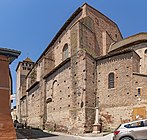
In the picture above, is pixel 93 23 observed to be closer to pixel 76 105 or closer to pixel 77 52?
pixel 77 52

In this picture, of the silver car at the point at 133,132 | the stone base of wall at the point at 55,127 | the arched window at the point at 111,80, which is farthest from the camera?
the stone base of wall at the point at 55,127

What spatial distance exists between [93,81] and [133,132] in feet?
40.5

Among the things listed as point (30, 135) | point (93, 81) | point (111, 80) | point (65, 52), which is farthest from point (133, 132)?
point (65, 52)

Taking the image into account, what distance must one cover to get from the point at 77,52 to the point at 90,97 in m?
4.96

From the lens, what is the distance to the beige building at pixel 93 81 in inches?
772

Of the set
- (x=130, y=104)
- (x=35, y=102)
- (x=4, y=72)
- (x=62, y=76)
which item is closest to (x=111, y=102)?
(x=130, y=104)

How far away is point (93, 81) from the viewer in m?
21.9

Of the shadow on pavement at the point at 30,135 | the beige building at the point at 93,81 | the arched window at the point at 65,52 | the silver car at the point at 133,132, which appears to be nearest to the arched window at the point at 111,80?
the beige building at the point at 93,81

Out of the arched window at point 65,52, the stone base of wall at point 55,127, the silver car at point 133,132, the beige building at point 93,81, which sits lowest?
the stone base of wall at point 55,127

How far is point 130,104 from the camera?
19172 millimetres

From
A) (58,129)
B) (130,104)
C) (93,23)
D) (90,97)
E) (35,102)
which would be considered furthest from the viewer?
(35,102)

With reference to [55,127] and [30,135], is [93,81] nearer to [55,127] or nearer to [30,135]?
[55,127]

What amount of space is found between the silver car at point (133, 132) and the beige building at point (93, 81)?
8.92m

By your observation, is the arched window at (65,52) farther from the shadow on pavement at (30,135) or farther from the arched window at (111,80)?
the shadow on pavement at (30,135)
